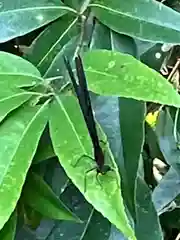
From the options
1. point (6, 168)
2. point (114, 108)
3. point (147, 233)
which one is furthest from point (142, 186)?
point (6, 168)

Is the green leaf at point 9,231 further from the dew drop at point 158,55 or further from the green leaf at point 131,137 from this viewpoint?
the dew drop at point 158,55

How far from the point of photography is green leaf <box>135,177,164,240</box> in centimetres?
70

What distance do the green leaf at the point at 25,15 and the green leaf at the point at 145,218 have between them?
0.73ft

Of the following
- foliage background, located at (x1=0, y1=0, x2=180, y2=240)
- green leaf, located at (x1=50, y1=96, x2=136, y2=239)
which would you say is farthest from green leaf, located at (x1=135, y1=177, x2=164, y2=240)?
green leaf, located at (x1=50, y1=96, x2=136, y2=239)

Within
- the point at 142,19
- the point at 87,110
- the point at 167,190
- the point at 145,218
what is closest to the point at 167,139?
the point at 167,190

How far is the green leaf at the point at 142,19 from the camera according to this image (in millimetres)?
599

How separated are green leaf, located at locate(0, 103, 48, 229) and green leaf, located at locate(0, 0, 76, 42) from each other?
12 centimetres

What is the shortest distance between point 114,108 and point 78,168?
127 millimetres

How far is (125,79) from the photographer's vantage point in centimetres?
51

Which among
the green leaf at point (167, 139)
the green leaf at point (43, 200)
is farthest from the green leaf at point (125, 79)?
the green leaf at point (167, 139)

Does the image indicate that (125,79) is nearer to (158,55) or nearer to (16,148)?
(16,148)

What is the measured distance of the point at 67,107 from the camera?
0.52 m

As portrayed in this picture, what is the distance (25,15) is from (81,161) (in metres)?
0.22

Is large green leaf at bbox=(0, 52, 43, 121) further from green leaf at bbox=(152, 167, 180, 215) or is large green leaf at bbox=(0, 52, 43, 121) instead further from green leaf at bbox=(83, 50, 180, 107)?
green leaf at bbox=(152, 167, 180, 215)
